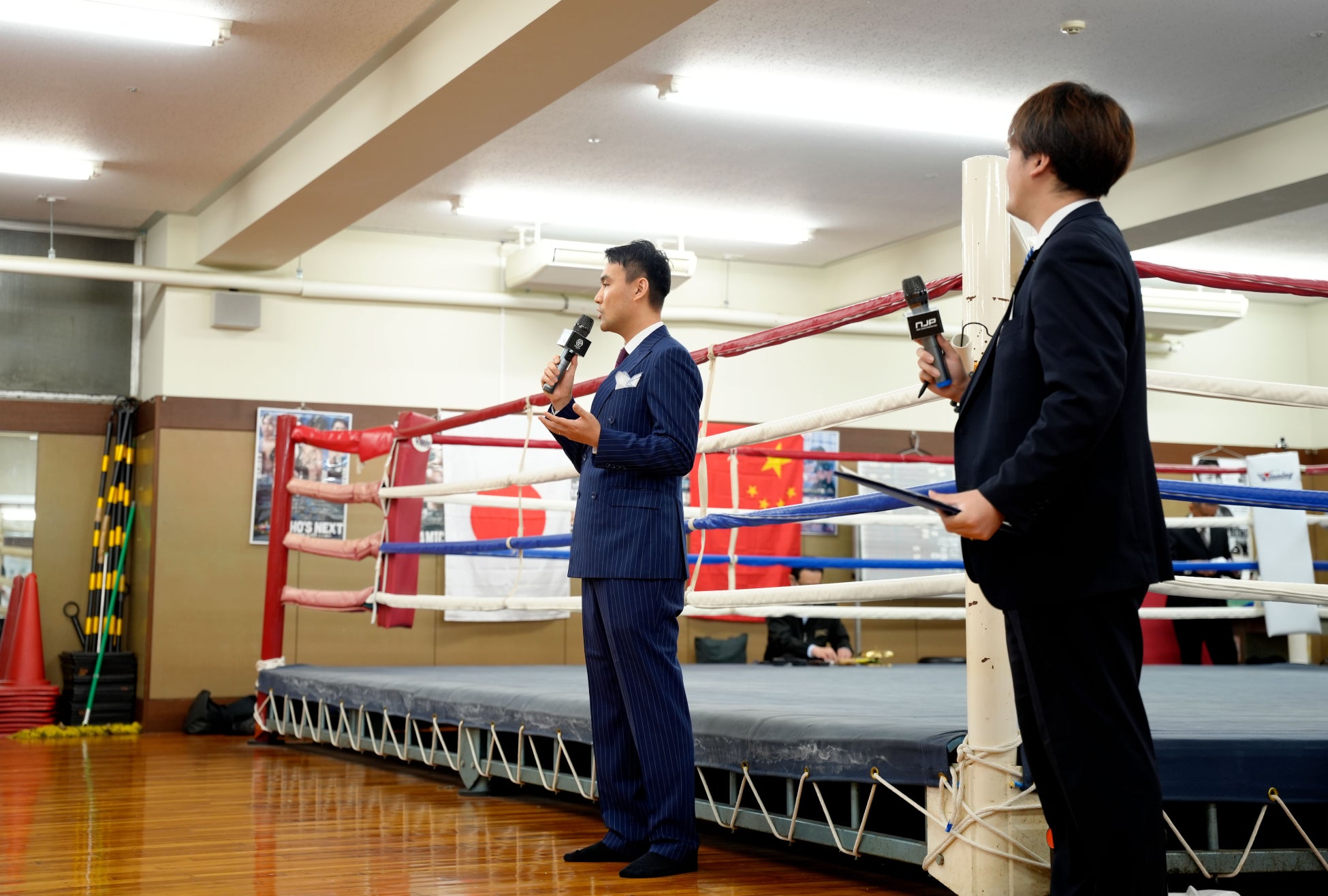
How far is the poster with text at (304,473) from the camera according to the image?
7.81 meters

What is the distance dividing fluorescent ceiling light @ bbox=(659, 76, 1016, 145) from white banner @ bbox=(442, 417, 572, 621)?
2.78m

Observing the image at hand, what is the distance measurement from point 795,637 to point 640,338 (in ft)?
14.6

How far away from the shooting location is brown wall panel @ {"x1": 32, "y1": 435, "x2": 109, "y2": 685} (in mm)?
7824

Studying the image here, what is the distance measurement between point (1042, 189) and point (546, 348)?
6.91 m

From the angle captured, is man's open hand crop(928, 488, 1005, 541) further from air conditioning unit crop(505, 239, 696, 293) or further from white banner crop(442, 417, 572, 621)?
white banner crop(442, 417, 572, 621)

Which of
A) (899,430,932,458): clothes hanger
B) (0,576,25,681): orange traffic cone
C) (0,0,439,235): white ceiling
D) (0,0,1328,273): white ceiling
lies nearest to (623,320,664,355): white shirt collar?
(0,0,1328,273): white ceiling

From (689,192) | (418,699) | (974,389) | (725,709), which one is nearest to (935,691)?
(725,709)

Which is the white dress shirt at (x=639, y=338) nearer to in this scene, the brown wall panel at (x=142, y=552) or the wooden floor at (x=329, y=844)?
the wooden floor at (x=329, y=844)

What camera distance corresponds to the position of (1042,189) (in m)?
1.72

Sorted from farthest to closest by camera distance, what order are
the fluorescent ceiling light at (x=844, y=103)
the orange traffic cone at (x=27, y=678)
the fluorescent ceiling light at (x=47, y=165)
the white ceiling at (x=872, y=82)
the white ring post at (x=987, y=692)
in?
the orange traffic cone at (x=27, y=678) < the fluorescent ceiling light at (x=47, y=165) < the fluorescent ceiling light at (x=844, y=103) < the white ceiling at (x=872, y=82) < the white ring post at (x=987, y=692)

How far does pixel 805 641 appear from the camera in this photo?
720cm

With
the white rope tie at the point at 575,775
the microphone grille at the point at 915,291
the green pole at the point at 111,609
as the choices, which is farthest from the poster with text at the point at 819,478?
the microphone grille at the point at 915,291

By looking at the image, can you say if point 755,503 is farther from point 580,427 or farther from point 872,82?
point 580,427

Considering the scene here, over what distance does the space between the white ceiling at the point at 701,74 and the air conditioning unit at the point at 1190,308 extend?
5.42 ft
